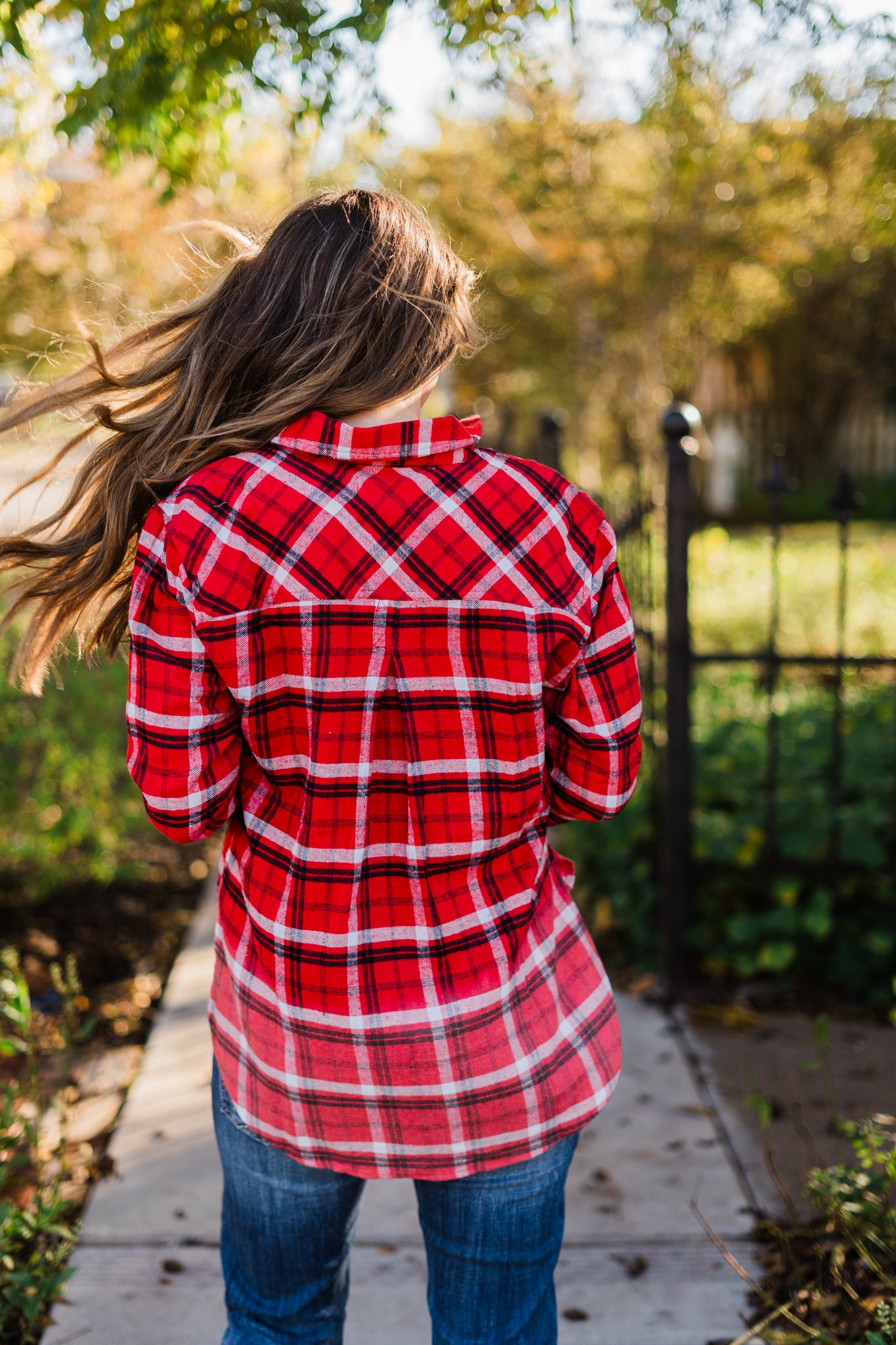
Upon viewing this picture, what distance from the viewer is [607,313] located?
1252 centimetres

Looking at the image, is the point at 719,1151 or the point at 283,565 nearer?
the point at 283,565

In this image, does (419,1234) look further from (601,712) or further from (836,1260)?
(601,712)

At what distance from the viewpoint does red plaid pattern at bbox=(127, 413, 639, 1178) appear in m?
1.14

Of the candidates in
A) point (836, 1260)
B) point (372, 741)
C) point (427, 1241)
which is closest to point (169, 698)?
point (372, 741)

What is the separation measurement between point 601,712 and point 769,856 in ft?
6.99

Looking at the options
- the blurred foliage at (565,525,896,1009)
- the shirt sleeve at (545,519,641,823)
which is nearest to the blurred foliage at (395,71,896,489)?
the blurred foliage at (565,525,896,1009)

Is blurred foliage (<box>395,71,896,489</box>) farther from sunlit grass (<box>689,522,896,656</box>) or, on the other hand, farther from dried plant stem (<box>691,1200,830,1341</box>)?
dried plant stem (<box>691,1200,830,1341</box>)

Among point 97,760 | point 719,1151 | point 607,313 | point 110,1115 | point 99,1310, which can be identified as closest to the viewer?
point 99,1310

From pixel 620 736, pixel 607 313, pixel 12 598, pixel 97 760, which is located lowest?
pixel 97 760

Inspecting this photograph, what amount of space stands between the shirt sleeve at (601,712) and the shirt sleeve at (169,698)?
0.40m

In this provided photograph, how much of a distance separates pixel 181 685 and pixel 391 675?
23 cm

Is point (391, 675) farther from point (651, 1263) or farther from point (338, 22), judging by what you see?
point (338, 22)

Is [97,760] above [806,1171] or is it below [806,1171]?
above

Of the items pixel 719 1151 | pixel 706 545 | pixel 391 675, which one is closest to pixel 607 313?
pixel 706 545
